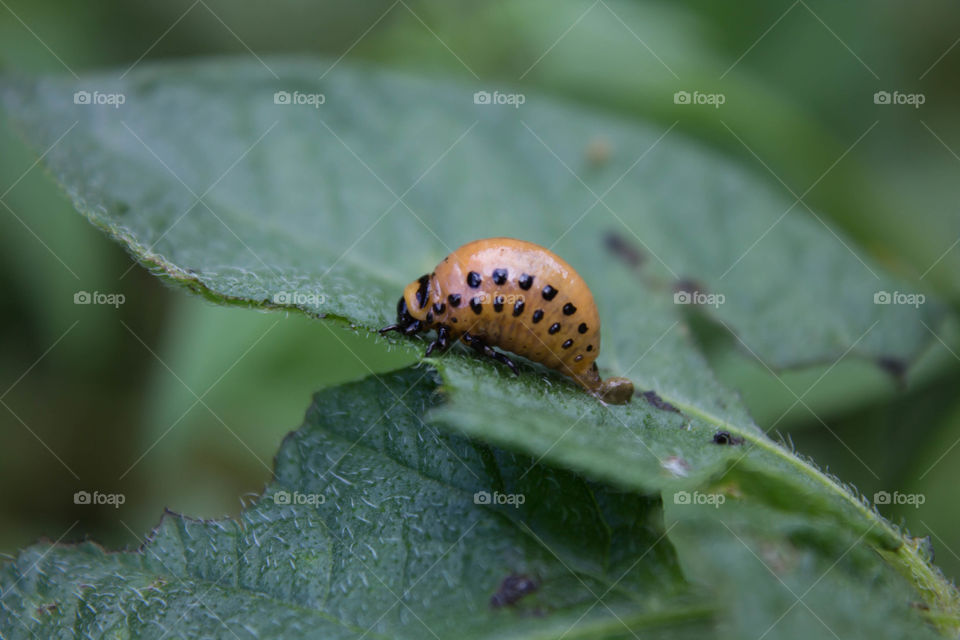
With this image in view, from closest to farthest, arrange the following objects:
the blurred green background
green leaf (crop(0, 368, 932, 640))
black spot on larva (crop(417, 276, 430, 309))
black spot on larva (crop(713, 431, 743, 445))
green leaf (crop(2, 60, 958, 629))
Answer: green leaf (crop(0, 368, 932, 640))
black spot on larva (crop(713, 431, 743, 445))
green leaf (crop(2, 60, 958, 629))
black spot on larva (crop(417, 276, 430, 309))
the blurred green background

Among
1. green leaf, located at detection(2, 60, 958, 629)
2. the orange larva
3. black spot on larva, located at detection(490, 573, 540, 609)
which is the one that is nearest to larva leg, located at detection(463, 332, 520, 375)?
the orange larva

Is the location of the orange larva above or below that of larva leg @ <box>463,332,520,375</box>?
above

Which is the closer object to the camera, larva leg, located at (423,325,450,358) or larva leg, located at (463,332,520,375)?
larva leg, located at (423,325,450,358)

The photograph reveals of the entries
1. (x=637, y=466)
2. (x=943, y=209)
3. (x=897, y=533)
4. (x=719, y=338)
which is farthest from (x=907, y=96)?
(x=637, y=466)

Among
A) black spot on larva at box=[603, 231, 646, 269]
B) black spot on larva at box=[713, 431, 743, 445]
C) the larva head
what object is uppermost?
black spot on larva at box=[603, 231, 646, 269]

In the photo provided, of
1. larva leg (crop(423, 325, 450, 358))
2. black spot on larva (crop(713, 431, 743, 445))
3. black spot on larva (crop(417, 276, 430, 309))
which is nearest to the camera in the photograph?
black spot on larva (crop(713, 431, 743, 445))

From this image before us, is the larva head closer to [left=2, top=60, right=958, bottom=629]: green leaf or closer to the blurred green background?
[left=2, top=60, right=958, bottom=629]: green leaf

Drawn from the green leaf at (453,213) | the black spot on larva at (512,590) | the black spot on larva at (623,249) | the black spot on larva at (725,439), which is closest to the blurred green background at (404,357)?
the green leaf at (453,213)

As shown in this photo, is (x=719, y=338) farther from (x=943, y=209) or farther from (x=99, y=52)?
(x=99, y=52)
